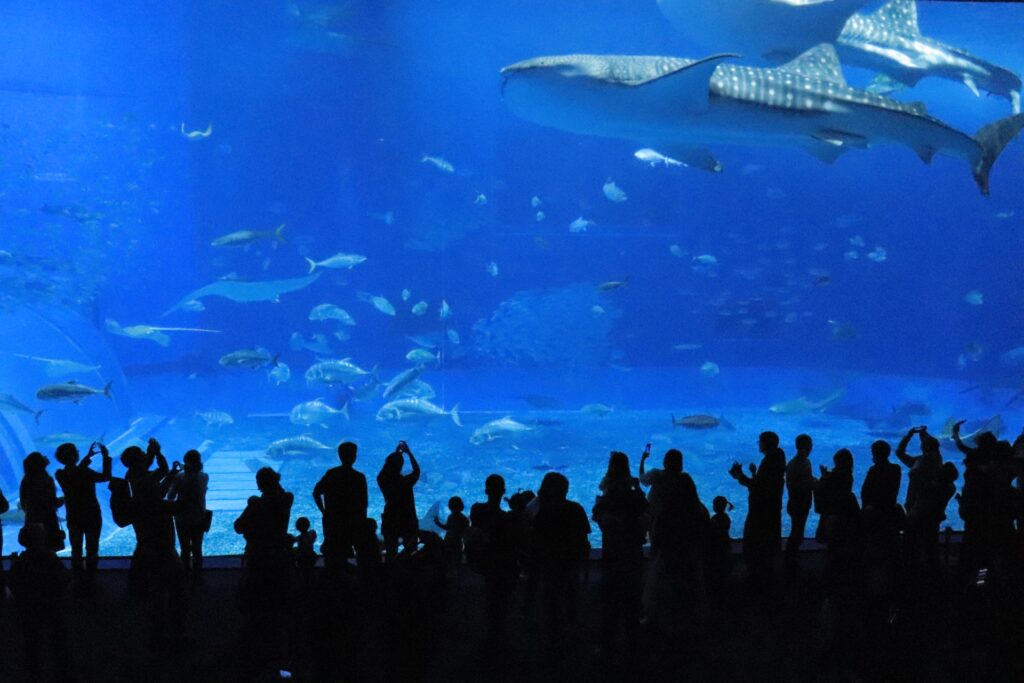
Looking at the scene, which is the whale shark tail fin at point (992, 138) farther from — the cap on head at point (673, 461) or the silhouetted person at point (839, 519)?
the cap on head at point (673, 461)

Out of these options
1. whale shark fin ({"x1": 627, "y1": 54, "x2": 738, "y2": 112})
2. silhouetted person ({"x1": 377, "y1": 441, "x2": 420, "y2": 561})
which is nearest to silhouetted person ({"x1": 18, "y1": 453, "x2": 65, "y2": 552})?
silhouetted person ({"x1": 377, "y1": 441, "x2": 420, "y2": 561})

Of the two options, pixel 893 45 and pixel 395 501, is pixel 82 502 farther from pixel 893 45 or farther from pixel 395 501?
pixel 893 45

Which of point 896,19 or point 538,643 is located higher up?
point 896,19

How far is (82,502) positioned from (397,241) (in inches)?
706

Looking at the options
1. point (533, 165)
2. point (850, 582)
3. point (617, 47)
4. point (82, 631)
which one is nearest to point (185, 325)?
point (533, 165)

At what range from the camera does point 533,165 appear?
25391mm

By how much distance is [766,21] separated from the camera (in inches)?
315

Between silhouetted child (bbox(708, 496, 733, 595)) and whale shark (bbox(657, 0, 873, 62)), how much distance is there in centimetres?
578

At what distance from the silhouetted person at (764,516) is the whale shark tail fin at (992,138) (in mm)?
2985

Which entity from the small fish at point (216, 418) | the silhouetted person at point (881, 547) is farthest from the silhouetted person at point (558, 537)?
the small fish at point (216, 418)

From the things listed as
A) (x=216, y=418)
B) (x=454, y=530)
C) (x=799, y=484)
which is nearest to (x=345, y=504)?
(x=454, y=530)

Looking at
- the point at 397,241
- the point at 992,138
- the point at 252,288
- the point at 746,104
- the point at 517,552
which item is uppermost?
the point at 397,241

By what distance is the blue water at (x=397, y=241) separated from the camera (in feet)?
56.7

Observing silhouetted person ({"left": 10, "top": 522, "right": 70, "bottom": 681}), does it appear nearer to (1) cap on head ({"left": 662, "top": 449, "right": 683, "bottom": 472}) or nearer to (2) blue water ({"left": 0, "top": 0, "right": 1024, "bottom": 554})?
(1) cap on head ({"left": 662, "top": 449, "right": 683, "bottom": 472})
